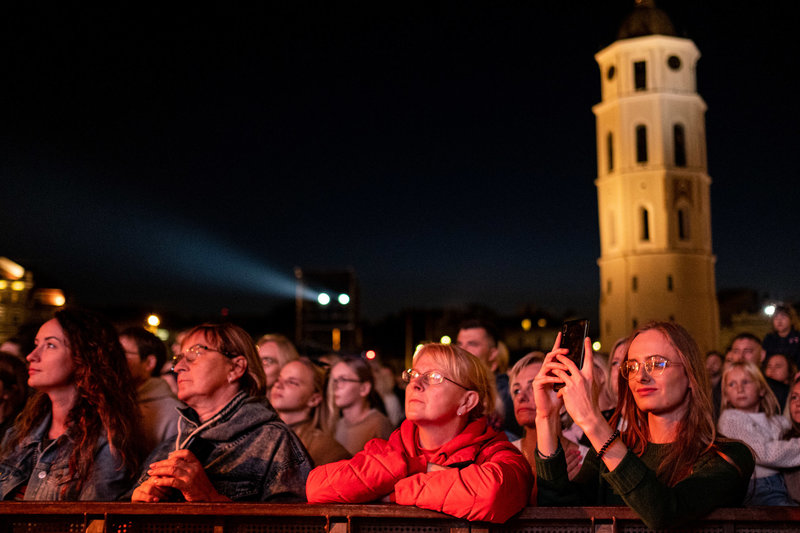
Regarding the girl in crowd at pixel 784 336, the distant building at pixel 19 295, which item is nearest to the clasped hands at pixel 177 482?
the girl in crowd at pixel 784 336

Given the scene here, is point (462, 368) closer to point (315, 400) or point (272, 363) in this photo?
point (315, 400)

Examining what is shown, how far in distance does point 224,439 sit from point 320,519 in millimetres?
1237

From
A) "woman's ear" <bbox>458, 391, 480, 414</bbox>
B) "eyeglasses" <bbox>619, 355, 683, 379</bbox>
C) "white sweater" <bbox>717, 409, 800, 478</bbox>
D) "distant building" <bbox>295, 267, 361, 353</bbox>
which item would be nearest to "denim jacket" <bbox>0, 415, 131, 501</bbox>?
"woman's ear" <bbox>458, 391, 480, 414</bbox>

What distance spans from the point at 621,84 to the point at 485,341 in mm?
50886

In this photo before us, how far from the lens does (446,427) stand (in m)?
4.11

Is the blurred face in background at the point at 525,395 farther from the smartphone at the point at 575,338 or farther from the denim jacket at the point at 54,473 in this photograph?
the denim jacket at the point at 54,473

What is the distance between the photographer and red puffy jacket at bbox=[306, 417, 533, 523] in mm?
3459

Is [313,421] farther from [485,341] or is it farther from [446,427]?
[446,427]

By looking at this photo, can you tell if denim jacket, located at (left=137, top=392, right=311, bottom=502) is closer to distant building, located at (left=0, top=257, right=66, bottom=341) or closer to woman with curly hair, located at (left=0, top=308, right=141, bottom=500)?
woman with curly hair, located at (left=0, top=308, right=141, bottom=500)

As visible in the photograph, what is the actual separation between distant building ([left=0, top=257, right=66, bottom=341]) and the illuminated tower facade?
37443 mm

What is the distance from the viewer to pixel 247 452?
4.57m

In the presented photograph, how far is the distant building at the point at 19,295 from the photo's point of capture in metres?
60.8

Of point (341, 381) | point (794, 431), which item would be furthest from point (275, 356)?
point (794, 431)

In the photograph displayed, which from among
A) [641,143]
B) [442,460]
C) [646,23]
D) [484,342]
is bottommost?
[442,460]
